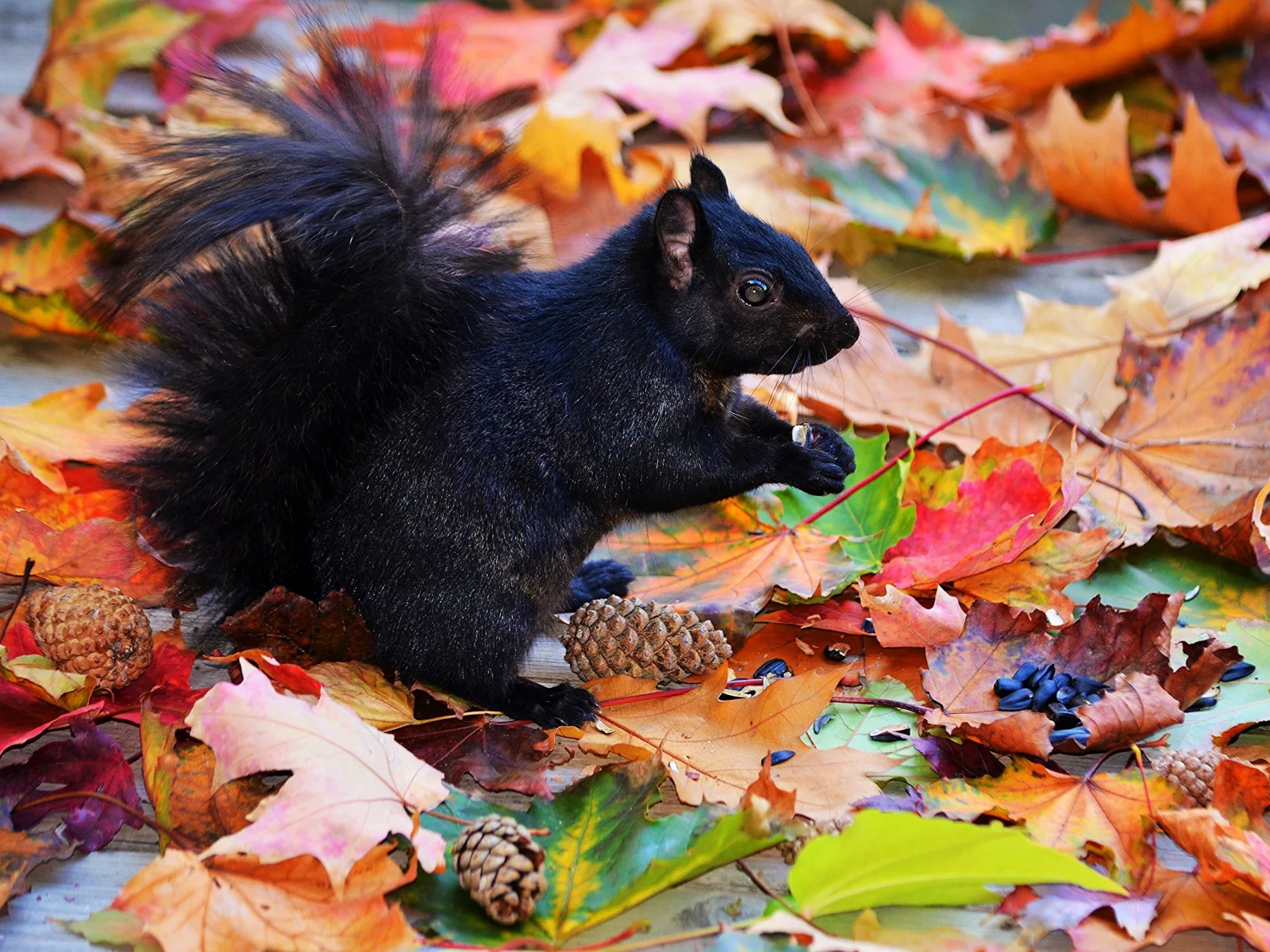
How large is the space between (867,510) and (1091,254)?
3.05 ft

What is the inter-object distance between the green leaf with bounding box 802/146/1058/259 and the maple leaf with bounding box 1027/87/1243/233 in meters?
0.09

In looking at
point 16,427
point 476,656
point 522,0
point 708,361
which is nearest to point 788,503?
point 708,361

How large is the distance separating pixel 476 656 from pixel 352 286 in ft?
1.36

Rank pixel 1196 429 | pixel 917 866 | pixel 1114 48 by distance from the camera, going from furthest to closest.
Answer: pixel 1114 48 < pixel 1196 429 < pixel 917 866

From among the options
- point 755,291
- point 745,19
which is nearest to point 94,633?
point 755,291

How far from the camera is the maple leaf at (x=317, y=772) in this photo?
41.2 inches

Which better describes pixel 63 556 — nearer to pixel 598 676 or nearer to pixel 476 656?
pixel 476 656

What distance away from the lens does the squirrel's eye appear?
1438 mm

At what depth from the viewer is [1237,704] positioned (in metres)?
1.36

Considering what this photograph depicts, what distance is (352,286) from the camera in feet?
4.42

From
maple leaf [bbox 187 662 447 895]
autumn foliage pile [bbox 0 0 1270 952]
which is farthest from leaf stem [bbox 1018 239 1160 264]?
maple leaf [bbox 187 662 447 895]

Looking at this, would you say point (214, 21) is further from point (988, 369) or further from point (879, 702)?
point (879, 702)

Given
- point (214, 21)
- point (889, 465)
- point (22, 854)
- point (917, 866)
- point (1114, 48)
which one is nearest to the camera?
point (917, 866)

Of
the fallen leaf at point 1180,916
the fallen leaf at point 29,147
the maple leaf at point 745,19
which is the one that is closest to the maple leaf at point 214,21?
the fallen leaf at point 29,147
